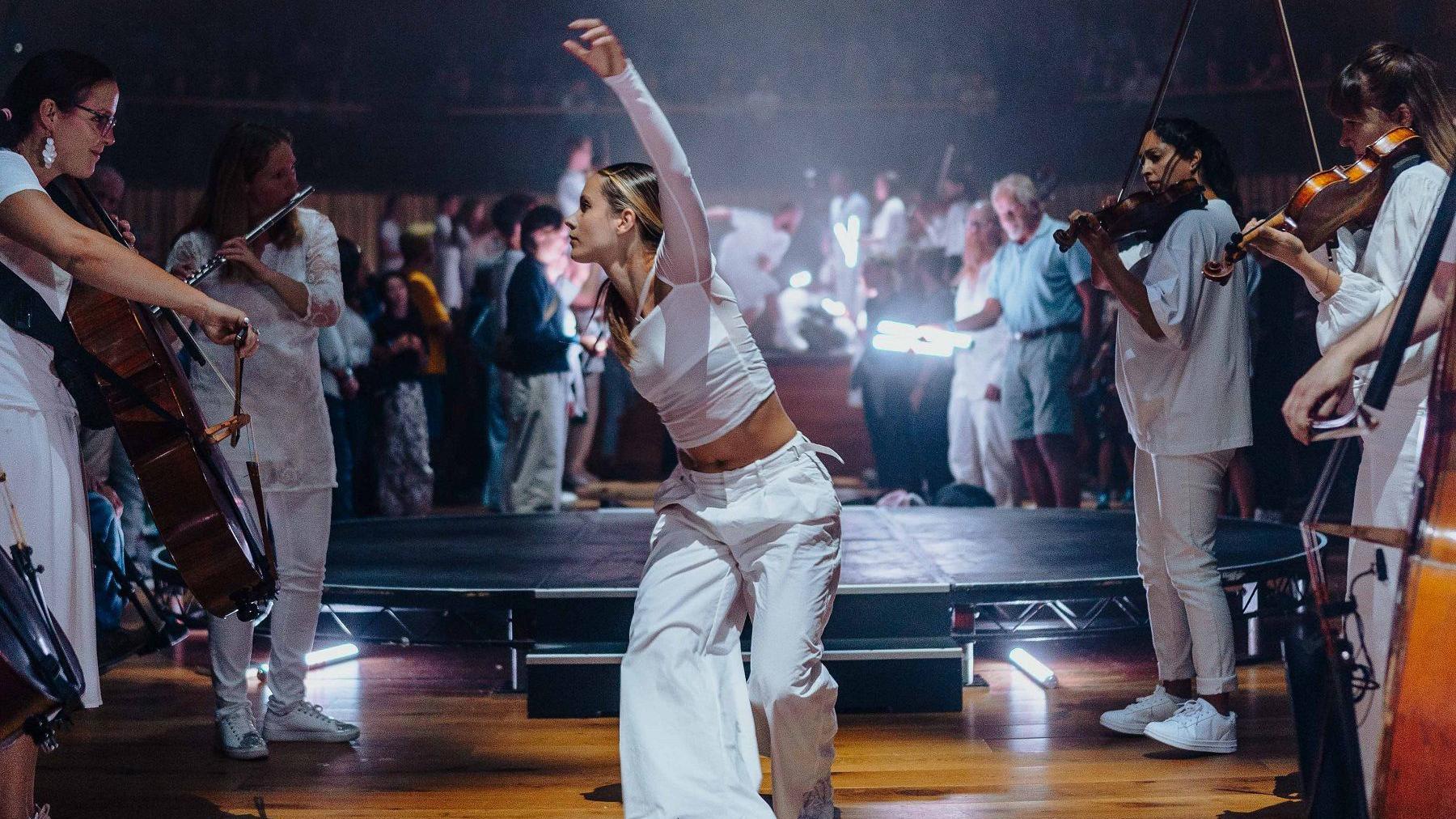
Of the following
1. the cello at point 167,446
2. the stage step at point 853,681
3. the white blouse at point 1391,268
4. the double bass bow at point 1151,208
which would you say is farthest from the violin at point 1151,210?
the cello at point 167,446

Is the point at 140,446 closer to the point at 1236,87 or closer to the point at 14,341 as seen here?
the point at 14,341

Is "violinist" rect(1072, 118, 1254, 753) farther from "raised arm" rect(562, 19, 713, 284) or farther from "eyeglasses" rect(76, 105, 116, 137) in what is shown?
"eyeglasses" rect(76, 105, 116, 137)

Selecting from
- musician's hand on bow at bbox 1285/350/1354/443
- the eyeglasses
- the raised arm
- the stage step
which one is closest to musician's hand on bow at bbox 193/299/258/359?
the eyeglasses

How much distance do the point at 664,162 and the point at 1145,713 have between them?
1.94 metres

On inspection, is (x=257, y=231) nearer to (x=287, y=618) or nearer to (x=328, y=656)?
(x=287, y=618)

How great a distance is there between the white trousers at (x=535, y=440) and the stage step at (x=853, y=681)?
2.57 meters

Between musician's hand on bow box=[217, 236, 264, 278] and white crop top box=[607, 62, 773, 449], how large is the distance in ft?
3.72

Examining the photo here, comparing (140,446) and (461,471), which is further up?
(140,446)

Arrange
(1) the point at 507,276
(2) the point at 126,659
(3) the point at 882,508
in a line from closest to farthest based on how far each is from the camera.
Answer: (2) the point at 126,659 → (3) the point at 882,508 → (1) the point at 507,276

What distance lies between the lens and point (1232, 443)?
121 inches

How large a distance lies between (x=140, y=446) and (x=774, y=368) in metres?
6.85

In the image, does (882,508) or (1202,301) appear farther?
(882,508)

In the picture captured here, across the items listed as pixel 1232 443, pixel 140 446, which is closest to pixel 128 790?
pixel 140 446

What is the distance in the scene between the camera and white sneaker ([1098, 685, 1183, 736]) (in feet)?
10.7
